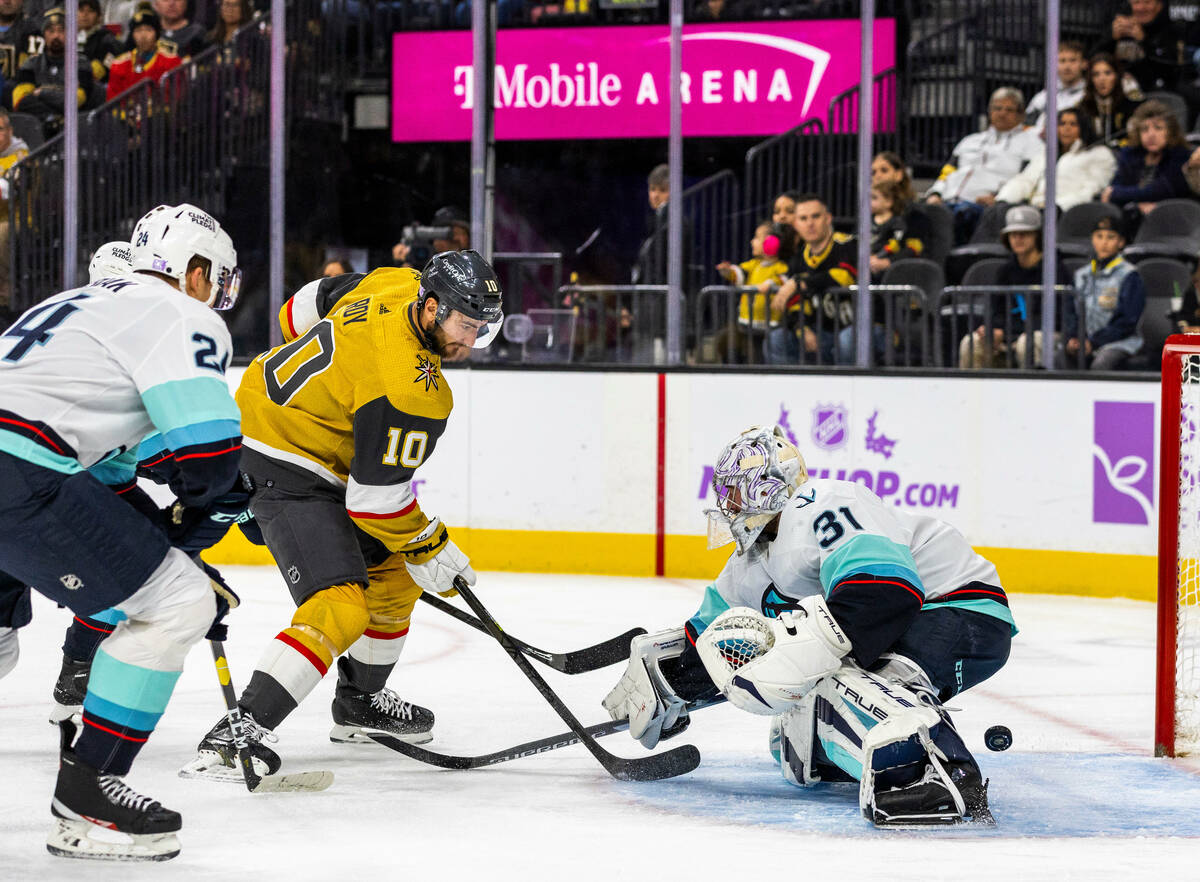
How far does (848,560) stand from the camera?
2672 millimetres

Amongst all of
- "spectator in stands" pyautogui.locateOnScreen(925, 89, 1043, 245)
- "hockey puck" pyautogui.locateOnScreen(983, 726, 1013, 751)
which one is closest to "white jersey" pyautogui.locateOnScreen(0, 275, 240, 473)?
"hockey puck" pyautogui.locateOnScreen(983, 726, 1013, 751)

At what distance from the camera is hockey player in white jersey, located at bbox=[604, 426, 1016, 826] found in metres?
2.64

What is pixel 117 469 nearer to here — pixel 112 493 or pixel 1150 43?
pixel 112 493

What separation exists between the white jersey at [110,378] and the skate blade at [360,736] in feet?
3.72

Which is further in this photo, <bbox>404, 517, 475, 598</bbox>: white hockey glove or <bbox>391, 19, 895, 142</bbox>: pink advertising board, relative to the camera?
<bbox>391, 19, 895, 142</bbox>: pink advertising board

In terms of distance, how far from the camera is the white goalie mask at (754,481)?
2789mm

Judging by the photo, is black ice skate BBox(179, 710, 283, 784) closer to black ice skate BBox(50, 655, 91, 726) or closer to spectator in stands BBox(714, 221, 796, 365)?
black ice skate BBox(50, 655, 91, 726)

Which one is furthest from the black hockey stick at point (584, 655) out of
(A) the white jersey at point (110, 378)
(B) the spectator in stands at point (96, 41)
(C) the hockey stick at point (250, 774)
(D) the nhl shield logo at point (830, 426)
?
(B) the spectator in stands at point (96, 41)

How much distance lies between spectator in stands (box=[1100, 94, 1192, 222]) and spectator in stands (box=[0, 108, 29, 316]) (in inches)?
187

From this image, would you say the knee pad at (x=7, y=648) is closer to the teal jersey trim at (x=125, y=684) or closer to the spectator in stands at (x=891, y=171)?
the teal jersey trim at (x=125, y=684)

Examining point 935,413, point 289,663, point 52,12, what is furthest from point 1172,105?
point 289,663

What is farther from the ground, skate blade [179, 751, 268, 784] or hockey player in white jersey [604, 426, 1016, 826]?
hockey player in white jersey [604, 426, 1016, 826]

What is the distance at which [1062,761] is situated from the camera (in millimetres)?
3254

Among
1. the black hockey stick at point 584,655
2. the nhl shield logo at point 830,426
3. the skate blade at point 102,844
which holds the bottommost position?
the skate blade at point 102,844
